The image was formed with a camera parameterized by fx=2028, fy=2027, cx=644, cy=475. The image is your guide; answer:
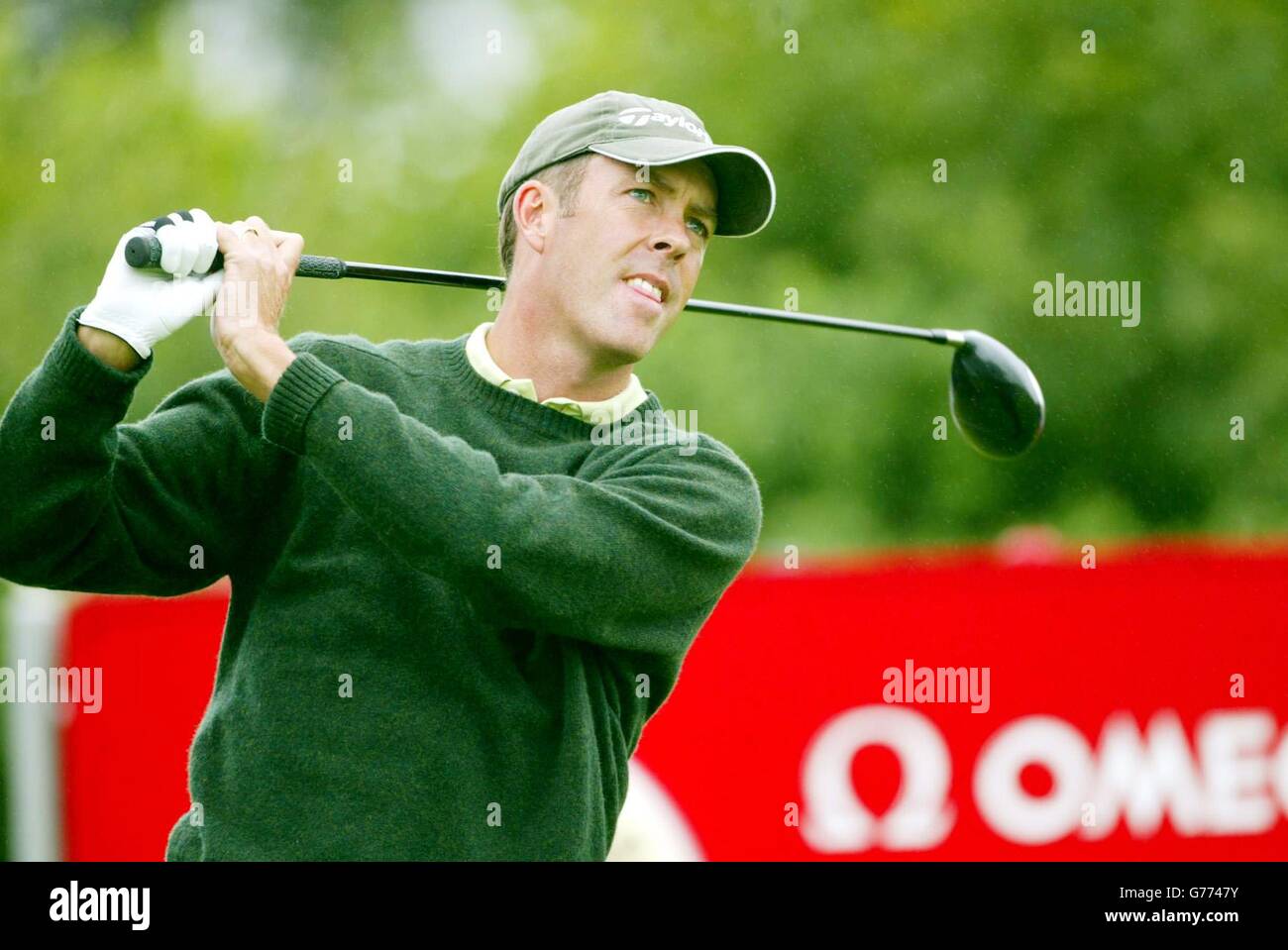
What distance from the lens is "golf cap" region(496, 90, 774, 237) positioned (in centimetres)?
339

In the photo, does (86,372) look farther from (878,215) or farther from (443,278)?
(878,215)

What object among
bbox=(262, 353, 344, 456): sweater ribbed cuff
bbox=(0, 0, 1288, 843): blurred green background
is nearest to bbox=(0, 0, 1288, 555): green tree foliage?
bbox=(0, 0, 1288, 843): blurred green background

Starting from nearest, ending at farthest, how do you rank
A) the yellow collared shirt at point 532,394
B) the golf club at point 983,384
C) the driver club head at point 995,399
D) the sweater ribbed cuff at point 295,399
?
1. the sweater ribbed cuff at point 295,399
2. the yellow collared shirt at point 532,394
3. the golf club at point 983,384
4. the driver club head at point 995,399

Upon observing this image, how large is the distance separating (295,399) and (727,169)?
37.3 inches

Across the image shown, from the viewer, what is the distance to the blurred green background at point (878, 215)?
12867 mm

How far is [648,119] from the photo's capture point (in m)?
3.44

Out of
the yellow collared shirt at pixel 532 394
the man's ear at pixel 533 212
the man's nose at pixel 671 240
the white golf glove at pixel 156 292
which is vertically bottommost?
the yellow collared shirt at pixel 532 394

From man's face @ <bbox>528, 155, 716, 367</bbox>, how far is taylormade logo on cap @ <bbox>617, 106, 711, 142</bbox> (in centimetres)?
6

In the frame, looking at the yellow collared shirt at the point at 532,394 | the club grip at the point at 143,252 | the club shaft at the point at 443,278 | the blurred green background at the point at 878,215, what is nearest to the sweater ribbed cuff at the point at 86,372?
the club grip at the point at 143,252

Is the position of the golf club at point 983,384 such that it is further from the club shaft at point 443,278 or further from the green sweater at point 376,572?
the green sweater at point 376,572

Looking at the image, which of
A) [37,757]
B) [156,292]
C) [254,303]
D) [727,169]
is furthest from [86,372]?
[37,757]

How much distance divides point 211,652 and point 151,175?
20.9 ft

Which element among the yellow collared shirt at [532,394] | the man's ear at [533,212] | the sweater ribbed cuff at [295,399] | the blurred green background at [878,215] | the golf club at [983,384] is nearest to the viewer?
the sweater ribbed cuff at [295,399]

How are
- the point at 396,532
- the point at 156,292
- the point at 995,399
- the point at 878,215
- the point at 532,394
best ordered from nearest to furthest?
1. the point at 396,532
2. the point at 156,292
3. the point at 532,394
4. the point at 995,399
5. the point at 878,215
